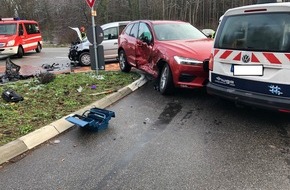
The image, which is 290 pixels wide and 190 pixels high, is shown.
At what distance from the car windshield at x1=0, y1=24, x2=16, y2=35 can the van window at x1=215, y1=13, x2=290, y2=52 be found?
1581 cm

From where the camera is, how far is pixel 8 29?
1814 cm

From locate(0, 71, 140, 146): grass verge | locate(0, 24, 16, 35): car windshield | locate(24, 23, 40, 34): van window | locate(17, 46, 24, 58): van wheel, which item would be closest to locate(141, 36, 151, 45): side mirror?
locate(0, 71, 140, 146): grass verge

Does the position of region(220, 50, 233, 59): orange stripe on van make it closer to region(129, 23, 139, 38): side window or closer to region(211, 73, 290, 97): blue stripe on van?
region(211, 73, 290, 97): blue stripe on van

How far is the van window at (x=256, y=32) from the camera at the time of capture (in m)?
4.34

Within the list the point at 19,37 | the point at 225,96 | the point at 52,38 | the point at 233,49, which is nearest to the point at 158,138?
the point at 225,96

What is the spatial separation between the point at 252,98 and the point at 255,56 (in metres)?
0.62

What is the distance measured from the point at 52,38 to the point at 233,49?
113 ft

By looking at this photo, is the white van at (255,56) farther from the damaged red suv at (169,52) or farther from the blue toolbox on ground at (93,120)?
the blue toolbox on ground at (93,120)

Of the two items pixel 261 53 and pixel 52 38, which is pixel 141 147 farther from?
pixel 52 38

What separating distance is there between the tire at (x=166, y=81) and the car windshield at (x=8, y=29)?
14.0m

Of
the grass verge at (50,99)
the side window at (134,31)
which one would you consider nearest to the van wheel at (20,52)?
the grass verge at (50,99)

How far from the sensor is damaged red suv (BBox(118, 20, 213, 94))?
6.26 meters

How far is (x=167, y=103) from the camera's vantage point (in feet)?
21.1

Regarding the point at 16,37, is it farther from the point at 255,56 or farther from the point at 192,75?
the point at 255,56
